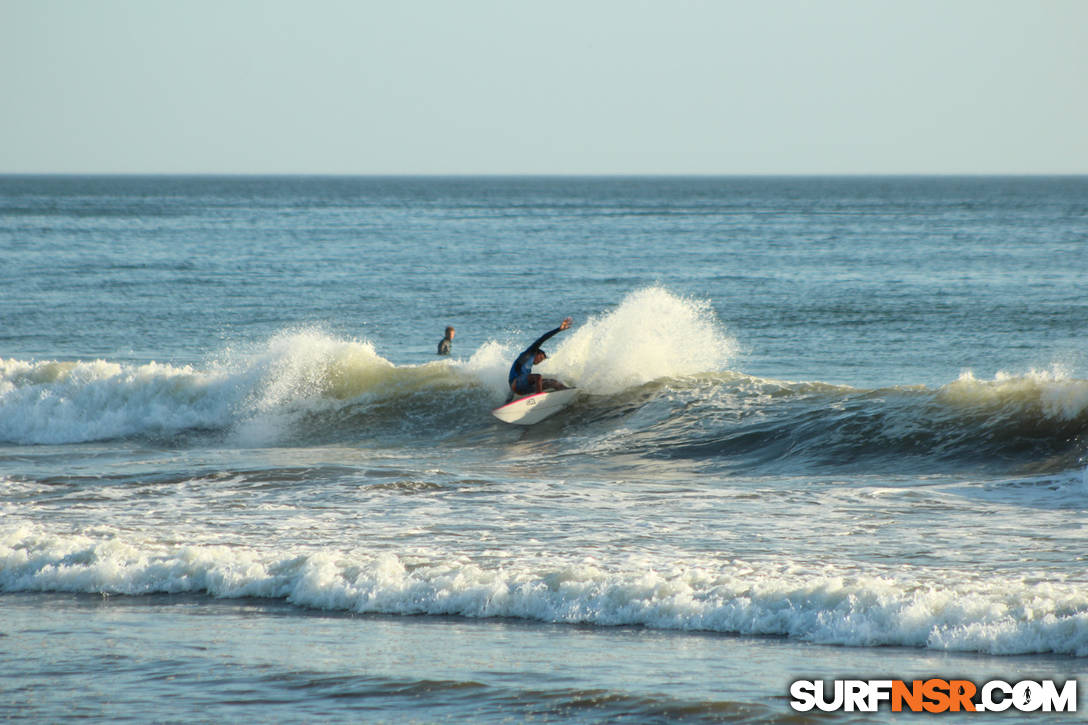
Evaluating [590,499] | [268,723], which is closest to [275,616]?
[268,723]

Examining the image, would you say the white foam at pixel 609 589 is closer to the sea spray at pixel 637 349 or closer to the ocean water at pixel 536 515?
the ocean water at pixel 536 515

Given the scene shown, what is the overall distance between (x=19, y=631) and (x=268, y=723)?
3393mm

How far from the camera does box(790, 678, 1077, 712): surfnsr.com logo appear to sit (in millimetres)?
7547

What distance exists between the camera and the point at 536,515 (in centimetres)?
1355

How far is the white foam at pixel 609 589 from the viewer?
909 cm

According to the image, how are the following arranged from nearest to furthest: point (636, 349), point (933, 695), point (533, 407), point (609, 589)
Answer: point (933, 695) < point (609, 589) < point (533, 407) < point (636, 349)

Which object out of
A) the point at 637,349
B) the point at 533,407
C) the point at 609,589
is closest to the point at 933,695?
the point at 609,589

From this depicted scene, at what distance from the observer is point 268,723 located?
7.44 meters

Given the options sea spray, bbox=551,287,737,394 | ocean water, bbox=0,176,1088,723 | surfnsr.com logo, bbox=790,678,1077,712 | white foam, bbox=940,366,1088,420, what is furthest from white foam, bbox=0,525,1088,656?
sea spray, bbox=551,287,737,394

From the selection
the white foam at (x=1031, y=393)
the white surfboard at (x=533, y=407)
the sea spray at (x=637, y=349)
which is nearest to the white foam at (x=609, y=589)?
the white foam at (x=1031, y=393)

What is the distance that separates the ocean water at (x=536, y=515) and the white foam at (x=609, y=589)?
0.03 metres

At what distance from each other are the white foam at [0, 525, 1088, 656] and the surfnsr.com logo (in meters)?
0.91

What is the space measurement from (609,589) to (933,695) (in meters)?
3.15

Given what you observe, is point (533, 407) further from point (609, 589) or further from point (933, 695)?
point (933, 695)
